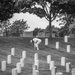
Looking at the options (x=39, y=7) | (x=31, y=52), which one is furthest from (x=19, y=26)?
(x=31, y=52)

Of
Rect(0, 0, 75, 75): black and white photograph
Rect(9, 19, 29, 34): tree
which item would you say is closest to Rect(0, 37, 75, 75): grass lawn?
Rect(0, 0, 75, 75): black and white photograph

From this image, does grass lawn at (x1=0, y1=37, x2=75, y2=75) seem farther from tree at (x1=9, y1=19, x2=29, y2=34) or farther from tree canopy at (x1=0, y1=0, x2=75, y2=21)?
tree at (x1=9, y1=19, x2=29, y2=34)

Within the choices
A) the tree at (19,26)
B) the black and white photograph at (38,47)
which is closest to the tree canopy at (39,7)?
the black and white photograph at (38,47)

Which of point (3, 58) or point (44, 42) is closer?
point (3, 58)

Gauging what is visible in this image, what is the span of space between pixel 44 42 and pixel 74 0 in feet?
22.2

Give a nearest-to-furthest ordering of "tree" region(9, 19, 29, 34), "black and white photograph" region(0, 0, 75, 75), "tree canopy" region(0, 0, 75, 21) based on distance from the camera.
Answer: "black and white photograph" region(0, 0, 75, 75)
"tree canopy" region(0, 0, 75, 21)
"tree" region(9, 19, 29, 34)

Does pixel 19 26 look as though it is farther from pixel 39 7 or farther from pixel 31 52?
pixel 31 52

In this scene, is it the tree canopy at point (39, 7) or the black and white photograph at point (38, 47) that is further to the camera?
the tree canopy at point (39, 7)

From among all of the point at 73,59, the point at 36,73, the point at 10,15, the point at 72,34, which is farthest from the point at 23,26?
the point at 36,73

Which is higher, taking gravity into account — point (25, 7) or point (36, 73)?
point (25, 7)

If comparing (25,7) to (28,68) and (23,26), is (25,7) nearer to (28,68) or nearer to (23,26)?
(28,68)

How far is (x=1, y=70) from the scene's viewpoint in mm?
15672

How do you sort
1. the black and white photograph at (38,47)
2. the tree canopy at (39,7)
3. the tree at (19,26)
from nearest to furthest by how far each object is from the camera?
the black and white photograph at (38,47), the tree canopy at (39,7), the tree at (19,26)

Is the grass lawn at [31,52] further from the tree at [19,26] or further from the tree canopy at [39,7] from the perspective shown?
the tree at [19,26]
